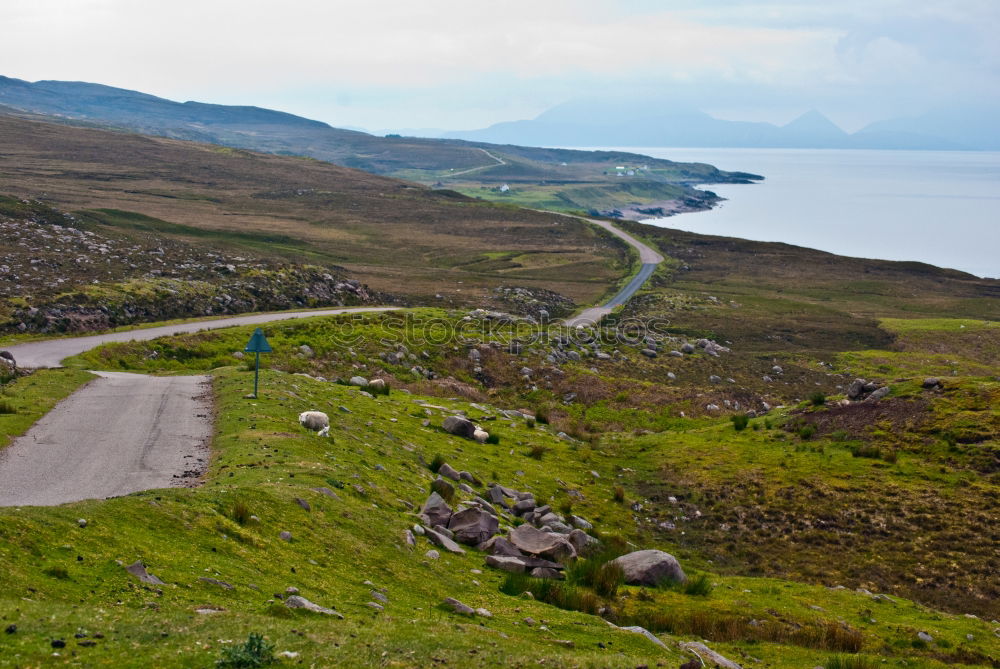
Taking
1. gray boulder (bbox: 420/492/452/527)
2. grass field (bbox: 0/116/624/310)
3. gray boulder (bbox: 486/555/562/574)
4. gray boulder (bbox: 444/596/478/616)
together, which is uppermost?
grass field (bbox: 0/116/624/310)

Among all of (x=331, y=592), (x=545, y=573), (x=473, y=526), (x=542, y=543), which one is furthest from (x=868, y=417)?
(x=331, y=592)

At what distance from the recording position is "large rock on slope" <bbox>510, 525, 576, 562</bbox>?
18.3 metres

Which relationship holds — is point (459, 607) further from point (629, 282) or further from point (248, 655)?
point (629, 282)

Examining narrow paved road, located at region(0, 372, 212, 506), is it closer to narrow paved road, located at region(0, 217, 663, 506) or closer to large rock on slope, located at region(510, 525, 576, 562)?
narrow paved road, located at region(0, 217, 663, 506)

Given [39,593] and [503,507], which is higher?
[39,593]

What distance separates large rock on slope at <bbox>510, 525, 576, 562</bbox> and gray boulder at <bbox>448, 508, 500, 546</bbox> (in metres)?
0.65

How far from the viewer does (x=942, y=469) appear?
2823cm

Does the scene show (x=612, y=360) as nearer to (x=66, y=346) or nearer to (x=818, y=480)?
(x=818, y=480)

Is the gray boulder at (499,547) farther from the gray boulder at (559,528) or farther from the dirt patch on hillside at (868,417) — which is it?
the dirt patch on hillside at (868,417)

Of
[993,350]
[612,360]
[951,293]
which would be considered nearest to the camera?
[612,360]

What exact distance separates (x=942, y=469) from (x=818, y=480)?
4767mm

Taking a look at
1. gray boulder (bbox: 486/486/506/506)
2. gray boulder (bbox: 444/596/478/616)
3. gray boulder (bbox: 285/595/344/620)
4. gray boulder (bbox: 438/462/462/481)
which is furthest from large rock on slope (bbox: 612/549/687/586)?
gray boulder (bbox: 285/595/344/620)

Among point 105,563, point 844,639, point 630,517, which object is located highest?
point 105,563

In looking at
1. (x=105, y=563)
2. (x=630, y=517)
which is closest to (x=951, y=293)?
(x=630, y=517)
